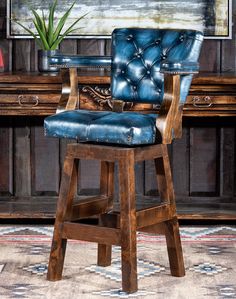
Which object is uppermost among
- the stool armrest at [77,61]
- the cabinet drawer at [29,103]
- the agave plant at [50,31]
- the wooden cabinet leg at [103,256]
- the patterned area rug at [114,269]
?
the agave plant at [50,31]

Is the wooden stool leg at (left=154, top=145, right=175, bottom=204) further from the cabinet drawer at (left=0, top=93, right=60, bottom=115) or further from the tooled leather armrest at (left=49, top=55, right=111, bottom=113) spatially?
the cabinet drawer at (left=0, top=93, right=60, bottom=115)

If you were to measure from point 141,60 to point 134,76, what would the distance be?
0.27 feet

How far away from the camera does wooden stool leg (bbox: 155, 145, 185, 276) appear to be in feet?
12.5

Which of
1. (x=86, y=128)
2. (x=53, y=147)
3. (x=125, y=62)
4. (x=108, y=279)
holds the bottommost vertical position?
(x=108, y=279)

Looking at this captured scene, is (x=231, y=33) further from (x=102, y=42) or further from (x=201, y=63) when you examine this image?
(x=102, y=42)

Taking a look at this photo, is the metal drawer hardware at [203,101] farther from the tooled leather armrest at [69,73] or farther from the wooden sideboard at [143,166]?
the tooled leather armrest at [69,73]

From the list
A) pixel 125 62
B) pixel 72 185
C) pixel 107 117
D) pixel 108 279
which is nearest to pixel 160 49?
pixel 125 62

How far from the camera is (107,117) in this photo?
3613mm

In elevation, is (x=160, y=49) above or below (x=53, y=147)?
above

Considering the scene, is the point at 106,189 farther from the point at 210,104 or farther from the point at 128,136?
the point at 210,104

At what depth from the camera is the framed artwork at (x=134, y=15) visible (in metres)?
5.23

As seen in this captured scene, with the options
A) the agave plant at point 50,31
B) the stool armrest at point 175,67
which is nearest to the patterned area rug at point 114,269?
the stool armrest at point 175,67

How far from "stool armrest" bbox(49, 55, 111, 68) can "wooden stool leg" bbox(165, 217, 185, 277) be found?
790 mm

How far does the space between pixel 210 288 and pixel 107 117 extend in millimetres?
847
